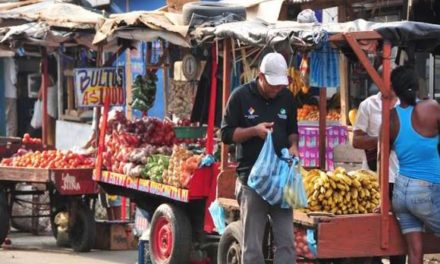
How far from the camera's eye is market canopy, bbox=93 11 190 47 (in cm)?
959

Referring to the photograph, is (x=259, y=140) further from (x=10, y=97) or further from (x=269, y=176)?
(x=10, y=97)

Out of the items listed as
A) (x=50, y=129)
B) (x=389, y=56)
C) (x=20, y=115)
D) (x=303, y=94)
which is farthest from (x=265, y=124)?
(x=20, y=115)

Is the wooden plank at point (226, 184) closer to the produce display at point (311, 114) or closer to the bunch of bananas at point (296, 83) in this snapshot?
the bunch of bananas at point (296, 83)

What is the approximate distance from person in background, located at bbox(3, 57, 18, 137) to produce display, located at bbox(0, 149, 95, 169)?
8619 millimetres

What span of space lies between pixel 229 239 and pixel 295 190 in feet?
4.27

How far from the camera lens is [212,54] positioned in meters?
9.80

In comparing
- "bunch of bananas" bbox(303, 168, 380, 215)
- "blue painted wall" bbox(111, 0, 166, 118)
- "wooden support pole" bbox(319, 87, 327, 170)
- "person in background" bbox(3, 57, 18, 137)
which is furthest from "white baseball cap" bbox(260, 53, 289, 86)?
"person in background" bbox(3, 57, 18, 137)

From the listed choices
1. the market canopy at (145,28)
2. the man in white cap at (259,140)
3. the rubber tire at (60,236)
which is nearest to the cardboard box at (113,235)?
the rubber tire at (60,236)

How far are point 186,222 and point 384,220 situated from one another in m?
2.59

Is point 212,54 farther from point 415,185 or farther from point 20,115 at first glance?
point 20,115

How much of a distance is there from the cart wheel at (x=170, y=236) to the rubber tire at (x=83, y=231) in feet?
6.09

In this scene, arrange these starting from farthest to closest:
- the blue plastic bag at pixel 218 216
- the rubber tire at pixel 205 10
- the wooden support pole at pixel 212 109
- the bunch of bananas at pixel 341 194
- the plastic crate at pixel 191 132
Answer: the plastic crate at pixel 191 132 → the rubber tire at pixel 205 10 → the wooden support pole at pixel 212 109 → the blue plastic bag at pixel 218 216 → the bunch of bananas at pixel 341 194

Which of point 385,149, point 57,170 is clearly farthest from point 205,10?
point 385,149

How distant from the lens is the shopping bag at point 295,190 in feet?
23.8
